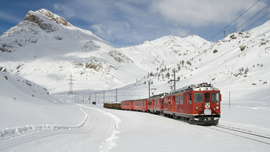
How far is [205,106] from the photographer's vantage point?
1630 centimetres

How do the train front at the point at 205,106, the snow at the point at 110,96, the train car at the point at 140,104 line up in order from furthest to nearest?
1. the train car at the point at 140,104
2. the train front at the point at 205,106
3. the snow at the point at 110,96

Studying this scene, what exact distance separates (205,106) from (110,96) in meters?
86.9

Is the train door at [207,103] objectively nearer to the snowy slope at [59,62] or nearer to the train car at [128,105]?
the train car at [128,105]

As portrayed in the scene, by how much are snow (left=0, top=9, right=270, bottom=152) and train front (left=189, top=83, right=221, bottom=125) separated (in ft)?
3.71

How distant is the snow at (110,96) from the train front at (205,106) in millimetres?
1130

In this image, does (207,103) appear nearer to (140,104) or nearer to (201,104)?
(201,104)

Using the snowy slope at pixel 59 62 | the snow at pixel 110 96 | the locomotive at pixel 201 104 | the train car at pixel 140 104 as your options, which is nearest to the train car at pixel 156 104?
the snow at pixel 110 96

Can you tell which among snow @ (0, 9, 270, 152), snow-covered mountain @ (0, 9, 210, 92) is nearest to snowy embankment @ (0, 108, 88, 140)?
snow @ (0, 9, 270, 152)

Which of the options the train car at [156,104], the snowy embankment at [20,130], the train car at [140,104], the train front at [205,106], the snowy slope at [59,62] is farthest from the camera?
the snowy slope at [59,62]

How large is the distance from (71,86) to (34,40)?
3552 inches

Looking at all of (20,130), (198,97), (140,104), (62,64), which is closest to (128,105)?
(140,104)

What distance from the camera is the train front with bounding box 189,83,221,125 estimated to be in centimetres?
1597

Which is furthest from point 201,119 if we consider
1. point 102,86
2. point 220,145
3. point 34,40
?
point 34,40

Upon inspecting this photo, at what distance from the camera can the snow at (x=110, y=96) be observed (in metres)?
9.61
